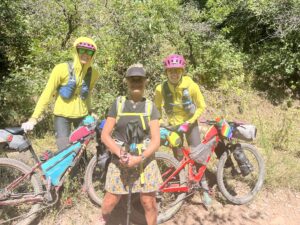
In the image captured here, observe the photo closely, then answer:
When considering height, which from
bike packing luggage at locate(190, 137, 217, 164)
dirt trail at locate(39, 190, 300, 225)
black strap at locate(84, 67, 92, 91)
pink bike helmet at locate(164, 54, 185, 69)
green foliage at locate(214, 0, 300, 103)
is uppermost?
green foliage at locate(214, 0, 300, 103)

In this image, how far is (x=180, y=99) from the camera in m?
4.09

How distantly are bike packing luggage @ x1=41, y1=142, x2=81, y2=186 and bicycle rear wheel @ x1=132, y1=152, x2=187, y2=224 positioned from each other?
86 centimetres

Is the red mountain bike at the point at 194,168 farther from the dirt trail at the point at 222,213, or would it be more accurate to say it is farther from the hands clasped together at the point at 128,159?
the hands clasped together at the point at 128,159

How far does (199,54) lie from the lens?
9188 mm

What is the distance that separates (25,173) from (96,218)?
100 cm

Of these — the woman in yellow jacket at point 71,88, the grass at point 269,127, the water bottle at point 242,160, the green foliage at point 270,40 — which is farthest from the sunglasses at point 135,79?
the green foliage at point 270,40

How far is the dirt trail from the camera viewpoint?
3.86 m

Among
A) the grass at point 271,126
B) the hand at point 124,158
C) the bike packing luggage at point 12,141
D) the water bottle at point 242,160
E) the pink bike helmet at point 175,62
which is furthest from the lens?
the grass at point 271,126

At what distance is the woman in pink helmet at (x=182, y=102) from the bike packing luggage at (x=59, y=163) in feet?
3.90

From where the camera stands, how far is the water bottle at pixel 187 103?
13.3ft

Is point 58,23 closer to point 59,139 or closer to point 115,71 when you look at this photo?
point 115,71

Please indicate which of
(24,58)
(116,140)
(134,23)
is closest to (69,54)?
(24,58)

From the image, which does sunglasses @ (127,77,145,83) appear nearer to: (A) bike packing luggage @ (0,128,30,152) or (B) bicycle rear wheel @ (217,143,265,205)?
(A) bike packing luggage @ (0,128,30,152)

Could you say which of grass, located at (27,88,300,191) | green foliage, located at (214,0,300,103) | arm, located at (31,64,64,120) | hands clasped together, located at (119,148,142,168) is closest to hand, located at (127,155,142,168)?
hands clasped together, located at (119,148,142,168)
